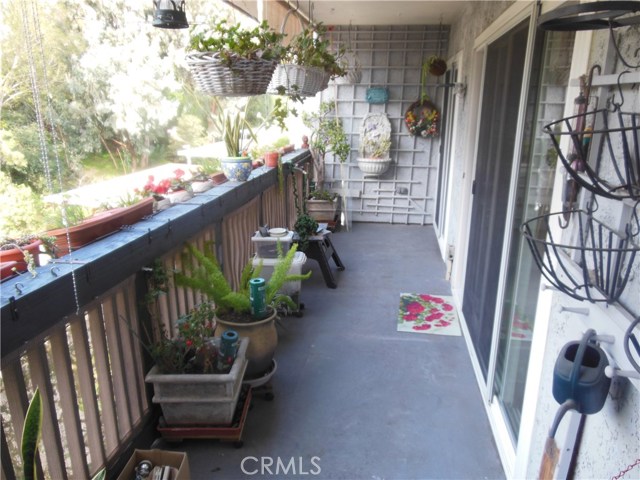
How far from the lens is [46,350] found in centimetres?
142

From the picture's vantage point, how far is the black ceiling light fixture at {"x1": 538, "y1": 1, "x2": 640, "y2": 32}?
810 mm

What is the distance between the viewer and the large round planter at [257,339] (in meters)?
2.33

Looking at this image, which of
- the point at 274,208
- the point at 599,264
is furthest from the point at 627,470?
the point at 274,208

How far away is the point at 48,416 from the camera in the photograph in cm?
140

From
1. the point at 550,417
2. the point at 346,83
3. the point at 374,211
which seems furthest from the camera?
the point at 374,211

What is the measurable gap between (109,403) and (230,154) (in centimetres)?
169

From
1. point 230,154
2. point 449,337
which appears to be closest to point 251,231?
point 230,154

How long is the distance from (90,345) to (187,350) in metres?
0.44

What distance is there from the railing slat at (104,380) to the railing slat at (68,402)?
0.14m

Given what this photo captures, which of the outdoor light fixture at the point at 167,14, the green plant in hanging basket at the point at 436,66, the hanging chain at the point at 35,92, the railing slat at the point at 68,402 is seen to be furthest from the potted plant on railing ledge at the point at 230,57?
the green plant in hanging basket at the point at 436,66

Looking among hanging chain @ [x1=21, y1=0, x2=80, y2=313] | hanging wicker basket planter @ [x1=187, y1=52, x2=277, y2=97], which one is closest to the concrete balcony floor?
hanging chain @ [x1=21, y1=0, x2=80, y2=313]

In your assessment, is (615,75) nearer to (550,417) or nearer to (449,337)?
(550,417)

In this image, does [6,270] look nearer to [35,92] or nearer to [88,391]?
[35,92]

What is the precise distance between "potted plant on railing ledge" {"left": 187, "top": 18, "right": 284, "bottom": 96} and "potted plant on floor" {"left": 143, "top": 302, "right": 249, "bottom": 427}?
109 cm
